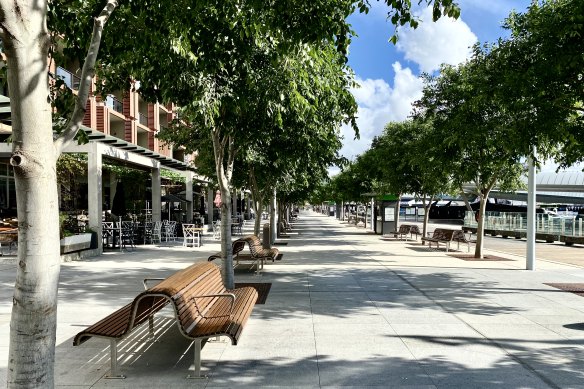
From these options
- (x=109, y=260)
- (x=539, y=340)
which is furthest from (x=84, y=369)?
(x=109, y=260)

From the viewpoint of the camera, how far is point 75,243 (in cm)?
1571

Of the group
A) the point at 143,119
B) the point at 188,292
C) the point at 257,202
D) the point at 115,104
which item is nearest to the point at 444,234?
the point at 257,202

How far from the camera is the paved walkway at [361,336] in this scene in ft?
16.2

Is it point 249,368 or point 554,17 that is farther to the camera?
point 554,17

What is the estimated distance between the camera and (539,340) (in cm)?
633

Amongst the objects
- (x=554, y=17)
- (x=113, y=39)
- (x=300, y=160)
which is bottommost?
(x=300, y=160)

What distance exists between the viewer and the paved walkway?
494cm

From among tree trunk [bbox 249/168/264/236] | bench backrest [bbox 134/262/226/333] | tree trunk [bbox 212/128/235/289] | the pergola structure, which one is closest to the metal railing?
tree trunk [bbox 249/168/264/236]

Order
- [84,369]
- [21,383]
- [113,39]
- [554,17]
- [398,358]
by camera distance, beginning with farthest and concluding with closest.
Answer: [554,17] < [113,39] < [398,358] < [84,369] < [21,383]

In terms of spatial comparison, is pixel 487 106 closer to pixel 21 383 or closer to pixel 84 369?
pixel 84 369

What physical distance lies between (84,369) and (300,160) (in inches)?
352

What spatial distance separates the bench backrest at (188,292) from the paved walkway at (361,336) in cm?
54

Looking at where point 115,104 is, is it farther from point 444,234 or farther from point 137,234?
point 444,234

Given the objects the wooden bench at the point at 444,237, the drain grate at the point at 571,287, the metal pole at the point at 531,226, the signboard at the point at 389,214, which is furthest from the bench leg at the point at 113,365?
the signboard at the point at 389,214
